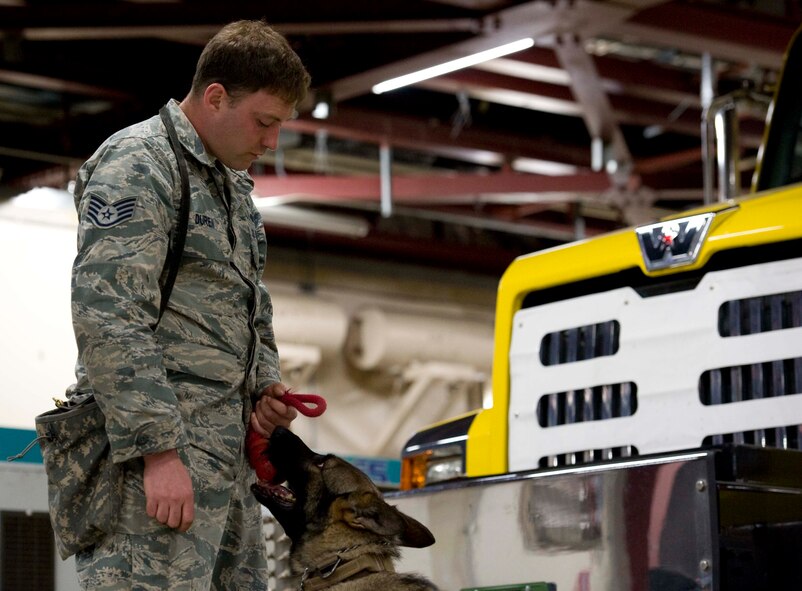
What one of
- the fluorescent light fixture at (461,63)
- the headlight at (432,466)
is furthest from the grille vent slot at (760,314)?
the fluorescent light fixture at (461,63)

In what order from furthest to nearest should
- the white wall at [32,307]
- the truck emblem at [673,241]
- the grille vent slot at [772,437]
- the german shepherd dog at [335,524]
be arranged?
the white wall at [32,307], the truck emblem at [673,241], the grille vent slot at [772,437], the german shepherd dog at [335,524]

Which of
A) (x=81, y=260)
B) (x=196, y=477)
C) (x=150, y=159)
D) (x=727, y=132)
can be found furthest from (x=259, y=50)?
(x=727, y=132)

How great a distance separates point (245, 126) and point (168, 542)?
99cm

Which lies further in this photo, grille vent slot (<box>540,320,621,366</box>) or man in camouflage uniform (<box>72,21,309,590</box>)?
grille vent slot (<box>540,320,621,366</box>)

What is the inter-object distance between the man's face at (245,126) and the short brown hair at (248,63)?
0.9 inches

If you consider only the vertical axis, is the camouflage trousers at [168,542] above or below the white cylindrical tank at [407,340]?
below

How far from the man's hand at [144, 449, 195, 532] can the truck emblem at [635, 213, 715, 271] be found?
7.41 feet

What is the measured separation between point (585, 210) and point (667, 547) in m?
12.4

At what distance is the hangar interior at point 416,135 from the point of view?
30.1 ft

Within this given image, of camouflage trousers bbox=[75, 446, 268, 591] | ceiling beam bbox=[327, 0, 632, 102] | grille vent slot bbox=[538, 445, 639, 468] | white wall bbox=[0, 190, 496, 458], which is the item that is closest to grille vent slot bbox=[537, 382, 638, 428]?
grille vent slot bbox=[538, 445, 639, 468]

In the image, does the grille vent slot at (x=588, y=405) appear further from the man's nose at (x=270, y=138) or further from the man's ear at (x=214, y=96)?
the man's ear at (x=214, y=96)

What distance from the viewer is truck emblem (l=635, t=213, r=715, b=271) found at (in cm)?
467

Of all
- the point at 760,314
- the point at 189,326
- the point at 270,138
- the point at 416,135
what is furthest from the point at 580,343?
the point at 416,135

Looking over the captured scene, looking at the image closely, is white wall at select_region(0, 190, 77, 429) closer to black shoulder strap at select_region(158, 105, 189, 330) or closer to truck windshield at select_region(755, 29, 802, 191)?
truck windshield at select_region(755, 29, 802, 191)
